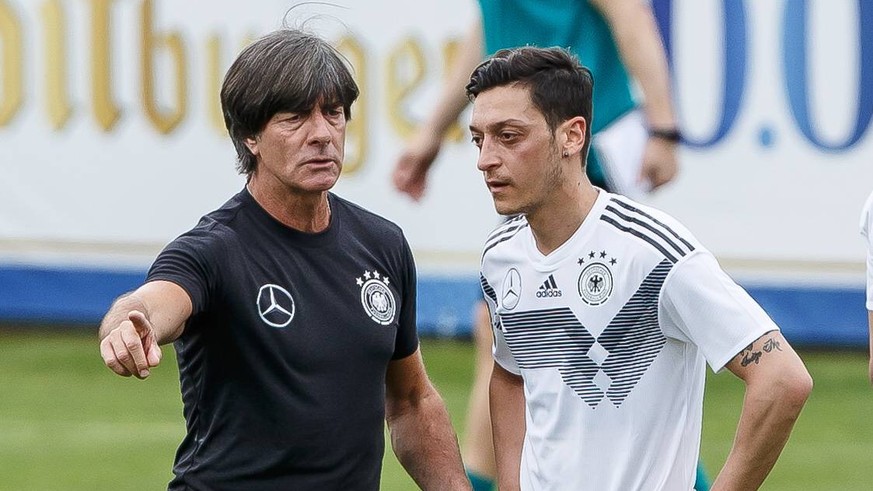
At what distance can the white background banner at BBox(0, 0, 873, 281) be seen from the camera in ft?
35.4

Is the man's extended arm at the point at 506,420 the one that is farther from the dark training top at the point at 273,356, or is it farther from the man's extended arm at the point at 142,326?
the man's extended arm at the point at 142,326

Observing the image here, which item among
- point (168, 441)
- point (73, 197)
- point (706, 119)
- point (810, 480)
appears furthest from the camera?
point (73, 197)

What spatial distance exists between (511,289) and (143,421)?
18.3 feet

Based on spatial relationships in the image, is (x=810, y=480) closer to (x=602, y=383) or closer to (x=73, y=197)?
(x=602, y=383)

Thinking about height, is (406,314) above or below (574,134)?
below

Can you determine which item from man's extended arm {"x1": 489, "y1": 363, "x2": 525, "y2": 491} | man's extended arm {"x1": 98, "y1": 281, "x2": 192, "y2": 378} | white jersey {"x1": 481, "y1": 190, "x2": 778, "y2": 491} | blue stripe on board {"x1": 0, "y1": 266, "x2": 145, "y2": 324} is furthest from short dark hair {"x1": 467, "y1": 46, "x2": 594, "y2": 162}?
blue stripe on board {"x1": 0, "y1": 266, "x2": 145, "y2": 324}

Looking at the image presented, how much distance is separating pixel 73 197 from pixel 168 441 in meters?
3.55

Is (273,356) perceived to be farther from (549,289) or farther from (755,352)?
(755,352)

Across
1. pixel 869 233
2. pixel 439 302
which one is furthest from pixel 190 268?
pixel 439 302

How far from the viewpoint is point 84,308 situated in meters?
11.7

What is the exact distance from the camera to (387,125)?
11359 mm

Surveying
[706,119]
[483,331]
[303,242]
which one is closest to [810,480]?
[483,331]

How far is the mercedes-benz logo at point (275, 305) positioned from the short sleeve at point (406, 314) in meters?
0.38

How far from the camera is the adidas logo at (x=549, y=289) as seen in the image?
3844 mm
